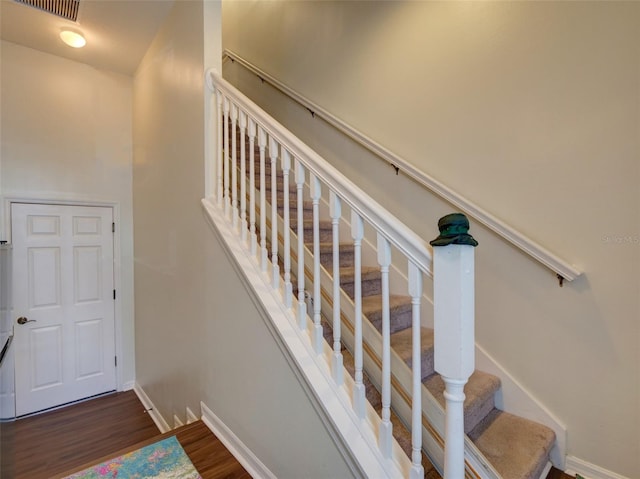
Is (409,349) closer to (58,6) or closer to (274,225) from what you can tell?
(274,225)

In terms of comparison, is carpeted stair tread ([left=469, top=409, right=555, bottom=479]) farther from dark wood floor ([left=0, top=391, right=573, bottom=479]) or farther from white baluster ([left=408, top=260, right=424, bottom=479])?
dark wood floor ([left=0, top=391, right=573, bottom=479])

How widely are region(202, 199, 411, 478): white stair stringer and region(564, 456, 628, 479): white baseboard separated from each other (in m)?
1.07

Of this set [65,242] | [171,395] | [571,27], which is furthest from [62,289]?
[571,27]

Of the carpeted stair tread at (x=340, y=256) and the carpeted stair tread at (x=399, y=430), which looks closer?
the carpeted stair tread at (x=399, y=430)

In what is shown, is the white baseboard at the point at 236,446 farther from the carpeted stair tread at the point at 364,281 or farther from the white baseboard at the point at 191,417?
the carpeted stair tread at the point at 364,281

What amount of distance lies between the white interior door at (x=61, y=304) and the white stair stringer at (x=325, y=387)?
7.91 feet

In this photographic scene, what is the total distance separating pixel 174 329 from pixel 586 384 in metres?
2.60

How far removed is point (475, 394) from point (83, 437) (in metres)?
3.15

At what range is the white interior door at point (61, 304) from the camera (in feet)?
9.18

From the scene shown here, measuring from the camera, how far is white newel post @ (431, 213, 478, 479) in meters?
0.81

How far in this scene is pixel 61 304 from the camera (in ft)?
9.85

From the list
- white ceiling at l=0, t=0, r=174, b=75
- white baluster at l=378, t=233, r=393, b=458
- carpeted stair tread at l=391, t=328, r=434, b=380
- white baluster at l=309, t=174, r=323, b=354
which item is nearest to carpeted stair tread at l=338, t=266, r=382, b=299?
carpeted stair tread at l=391, t=328, r=434, b=380

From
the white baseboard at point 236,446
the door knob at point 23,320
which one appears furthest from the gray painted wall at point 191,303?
the door knob at point 23,320

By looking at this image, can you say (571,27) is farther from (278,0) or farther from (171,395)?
(171,395)
